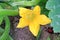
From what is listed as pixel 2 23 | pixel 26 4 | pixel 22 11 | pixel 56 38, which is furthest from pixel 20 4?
pixel 56 38

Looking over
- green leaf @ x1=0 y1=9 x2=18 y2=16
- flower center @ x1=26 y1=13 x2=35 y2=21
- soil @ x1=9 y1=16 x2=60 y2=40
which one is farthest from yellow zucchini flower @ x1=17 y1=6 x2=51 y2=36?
soil @ x1=9 y1=16 x2=60 y2=40

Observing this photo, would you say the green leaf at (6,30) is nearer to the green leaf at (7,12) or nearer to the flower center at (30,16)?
the green leaf at (7,12)

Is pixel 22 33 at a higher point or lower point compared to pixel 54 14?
lower

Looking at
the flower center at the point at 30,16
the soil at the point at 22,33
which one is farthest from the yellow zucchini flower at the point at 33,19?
the soil at the point at 22,33

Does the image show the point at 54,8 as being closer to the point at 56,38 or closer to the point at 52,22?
the point at 52,22

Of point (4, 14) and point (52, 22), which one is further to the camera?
point (4, 14)

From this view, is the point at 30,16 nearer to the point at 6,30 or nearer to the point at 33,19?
the point at 33,19

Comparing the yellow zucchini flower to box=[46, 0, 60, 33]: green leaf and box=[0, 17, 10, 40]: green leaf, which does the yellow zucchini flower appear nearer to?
box=[46, 0, 60, 33]: green leaf

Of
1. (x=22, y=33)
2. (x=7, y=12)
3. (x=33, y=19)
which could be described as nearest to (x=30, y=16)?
(x=33, y=19)
